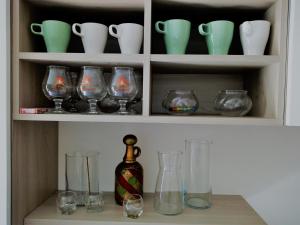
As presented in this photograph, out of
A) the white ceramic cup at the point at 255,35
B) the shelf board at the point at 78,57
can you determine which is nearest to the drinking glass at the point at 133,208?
the shelf board at the point at 78,57

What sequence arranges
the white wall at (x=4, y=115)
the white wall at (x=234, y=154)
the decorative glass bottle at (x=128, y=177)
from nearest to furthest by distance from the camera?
the white wall at (x=4, y=115) < the decorative glass bottle at (x=128, y=177) < the white wall at (x=234, y=154)

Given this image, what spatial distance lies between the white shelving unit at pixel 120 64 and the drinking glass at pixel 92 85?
3cm

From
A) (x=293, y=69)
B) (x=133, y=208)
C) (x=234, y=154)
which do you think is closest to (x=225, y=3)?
(x=293, y=69)

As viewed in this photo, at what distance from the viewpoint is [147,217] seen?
3.12 feet

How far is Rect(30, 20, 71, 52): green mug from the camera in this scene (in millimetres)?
876

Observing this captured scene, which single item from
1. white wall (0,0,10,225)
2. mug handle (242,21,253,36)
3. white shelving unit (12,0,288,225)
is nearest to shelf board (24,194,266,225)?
white shelving unit (12,0,288,225)

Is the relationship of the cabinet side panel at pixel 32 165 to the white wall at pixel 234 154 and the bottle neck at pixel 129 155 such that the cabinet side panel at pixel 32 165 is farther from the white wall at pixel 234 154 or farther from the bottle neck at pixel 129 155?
the bottle neck at pixel 129 155

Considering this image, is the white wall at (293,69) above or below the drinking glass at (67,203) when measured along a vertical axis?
above

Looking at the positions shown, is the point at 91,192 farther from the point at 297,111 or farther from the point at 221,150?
the point at 297,111

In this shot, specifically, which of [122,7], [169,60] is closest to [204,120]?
[169,60]

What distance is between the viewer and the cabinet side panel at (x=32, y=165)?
0.88 m

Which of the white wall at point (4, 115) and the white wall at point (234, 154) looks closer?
the white wall at point (4, 115)

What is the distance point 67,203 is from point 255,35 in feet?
2.81

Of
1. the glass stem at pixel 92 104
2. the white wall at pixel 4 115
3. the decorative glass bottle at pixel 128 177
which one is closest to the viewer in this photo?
the white wall at pixel 4 115
